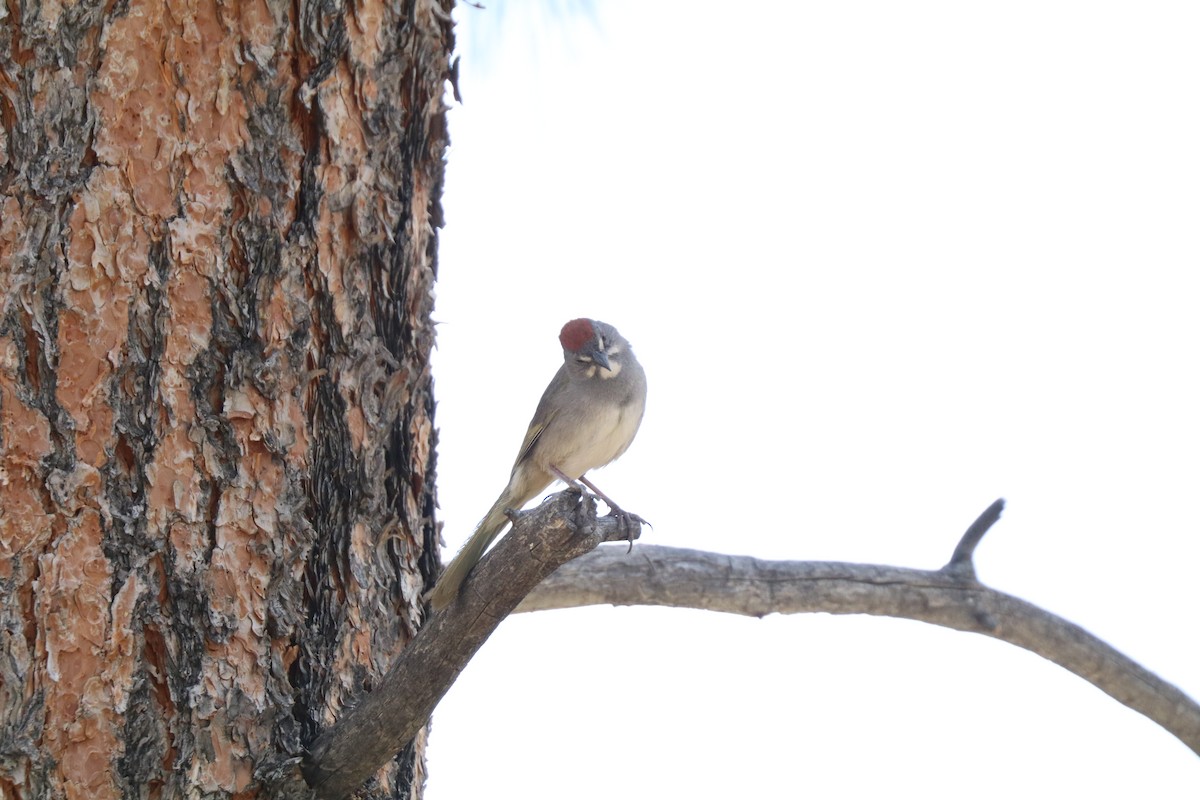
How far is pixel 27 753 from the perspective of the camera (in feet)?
6.95

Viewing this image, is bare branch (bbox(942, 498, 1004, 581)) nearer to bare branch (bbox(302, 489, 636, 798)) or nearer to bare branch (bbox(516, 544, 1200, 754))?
bare branch (bbox(516, 544, 1200, 754))

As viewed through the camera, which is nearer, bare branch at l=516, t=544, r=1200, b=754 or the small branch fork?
the small branch fork

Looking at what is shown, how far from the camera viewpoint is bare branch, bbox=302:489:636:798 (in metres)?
2.19

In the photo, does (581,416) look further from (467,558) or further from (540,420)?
(467,558)

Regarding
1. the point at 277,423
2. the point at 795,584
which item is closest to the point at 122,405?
the point at 277,423

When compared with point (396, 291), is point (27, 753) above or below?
below

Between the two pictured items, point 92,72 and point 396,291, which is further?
point 396,291

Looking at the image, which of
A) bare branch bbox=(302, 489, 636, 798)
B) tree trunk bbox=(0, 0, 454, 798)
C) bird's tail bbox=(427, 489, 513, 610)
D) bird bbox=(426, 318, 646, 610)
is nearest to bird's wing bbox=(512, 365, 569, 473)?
bird bbox=(426, 318, 646, 610)

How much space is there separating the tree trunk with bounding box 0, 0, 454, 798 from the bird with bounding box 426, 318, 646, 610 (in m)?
1.86

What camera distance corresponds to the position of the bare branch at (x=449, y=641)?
7.18 feet

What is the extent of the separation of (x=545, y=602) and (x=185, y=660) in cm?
149

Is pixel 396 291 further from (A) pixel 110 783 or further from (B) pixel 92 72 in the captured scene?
(A) pixel 110 783

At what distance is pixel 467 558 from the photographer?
3.51 m

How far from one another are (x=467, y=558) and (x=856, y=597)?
1.32 meters
